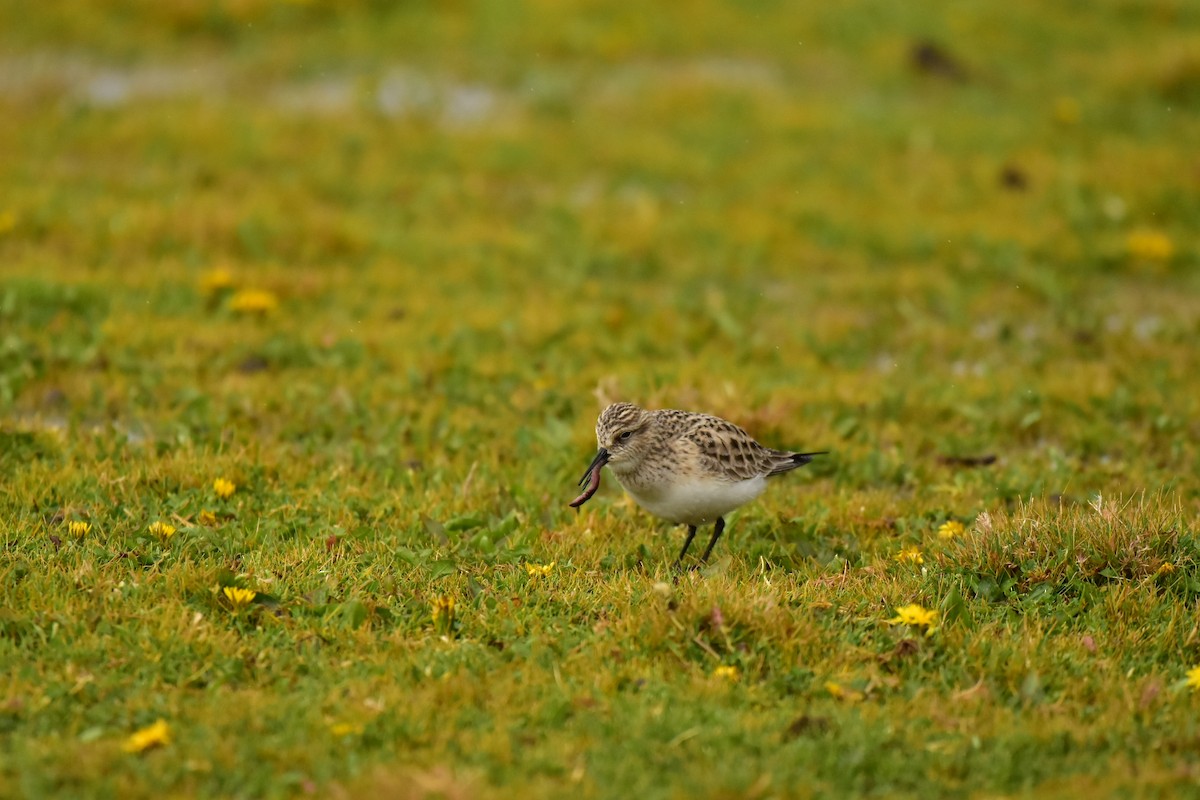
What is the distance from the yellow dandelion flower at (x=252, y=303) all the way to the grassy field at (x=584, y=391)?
1.5 inches

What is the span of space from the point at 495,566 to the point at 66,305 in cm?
547

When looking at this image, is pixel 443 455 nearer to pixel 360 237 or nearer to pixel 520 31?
pixel 360 237

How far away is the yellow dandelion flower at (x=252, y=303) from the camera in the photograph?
11062 millimetres

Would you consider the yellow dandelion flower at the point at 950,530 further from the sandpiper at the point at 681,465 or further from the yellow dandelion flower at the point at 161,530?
the yellow dandelion flower at the point at 161,530

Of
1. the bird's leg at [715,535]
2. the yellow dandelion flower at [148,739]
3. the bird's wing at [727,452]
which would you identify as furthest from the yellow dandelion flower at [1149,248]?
the yellow dandelion flower at [148,739]

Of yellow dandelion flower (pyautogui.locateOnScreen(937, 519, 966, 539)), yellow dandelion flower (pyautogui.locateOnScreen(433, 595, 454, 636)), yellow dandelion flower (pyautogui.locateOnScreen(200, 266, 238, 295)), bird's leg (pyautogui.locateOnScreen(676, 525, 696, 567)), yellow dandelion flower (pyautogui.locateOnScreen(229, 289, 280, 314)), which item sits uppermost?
yellow dandelion flower (pyautogui.locateOnScreen(200, 266, 238, 295))

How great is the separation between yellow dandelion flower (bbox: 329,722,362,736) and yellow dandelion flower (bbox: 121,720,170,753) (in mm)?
601

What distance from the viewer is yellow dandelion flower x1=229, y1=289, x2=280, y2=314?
11062mm

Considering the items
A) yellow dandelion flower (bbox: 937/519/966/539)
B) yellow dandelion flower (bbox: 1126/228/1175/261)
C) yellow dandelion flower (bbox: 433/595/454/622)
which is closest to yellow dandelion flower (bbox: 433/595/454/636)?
yellow dandelion flower (bbox: 433/595/454/622)

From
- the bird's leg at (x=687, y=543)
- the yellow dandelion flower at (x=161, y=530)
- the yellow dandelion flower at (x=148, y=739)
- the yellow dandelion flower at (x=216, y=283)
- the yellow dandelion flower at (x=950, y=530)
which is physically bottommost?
the yellow dandelion flower at (x=950, y=530)

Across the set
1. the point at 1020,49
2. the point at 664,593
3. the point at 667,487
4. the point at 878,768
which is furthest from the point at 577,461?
the point at 1020,49

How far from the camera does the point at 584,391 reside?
10078 millimetres

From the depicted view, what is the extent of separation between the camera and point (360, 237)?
12.7 m

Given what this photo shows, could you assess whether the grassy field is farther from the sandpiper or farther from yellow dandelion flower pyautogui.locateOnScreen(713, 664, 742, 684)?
the sandpiper
